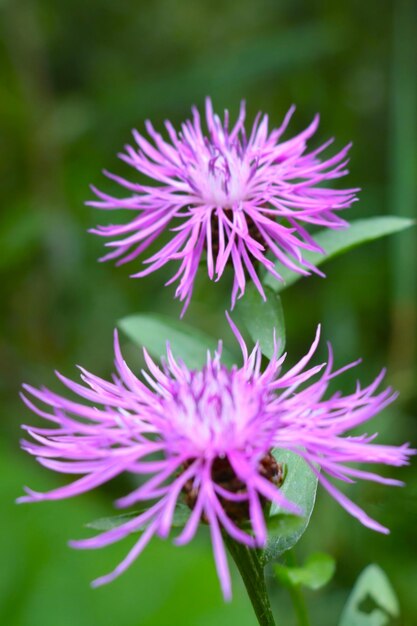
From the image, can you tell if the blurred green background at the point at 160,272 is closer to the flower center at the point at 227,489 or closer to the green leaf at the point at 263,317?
the green leaf at the point at 263,317

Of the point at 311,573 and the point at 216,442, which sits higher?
the point at 216,442

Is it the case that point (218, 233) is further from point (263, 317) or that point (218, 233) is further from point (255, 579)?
point (255, 579)

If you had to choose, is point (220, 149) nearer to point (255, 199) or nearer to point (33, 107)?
point (255, 199)

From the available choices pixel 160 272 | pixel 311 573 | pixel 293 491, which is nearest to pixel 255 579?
pixel 293 491

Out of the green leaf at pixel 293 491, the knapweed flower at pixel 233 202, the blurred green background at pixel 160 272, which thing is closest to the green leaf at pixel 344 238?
the knapweed flower at pixel 233 202

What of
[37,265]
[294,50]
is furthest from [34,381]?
[294,50]
